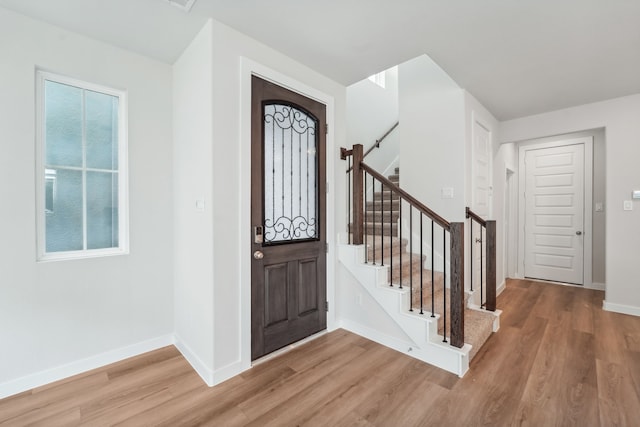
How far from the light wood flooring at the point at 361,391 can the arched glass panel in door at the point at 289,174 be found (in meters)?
1.09

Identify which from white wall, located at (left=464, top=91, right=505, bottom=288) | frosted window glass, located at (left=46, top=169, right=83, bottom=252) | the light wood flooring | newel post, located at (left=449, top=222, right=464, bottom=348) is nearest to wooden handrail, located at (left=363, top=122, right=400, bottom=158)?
white wall, located at (left=464, top=91, right=505, bottom=288)

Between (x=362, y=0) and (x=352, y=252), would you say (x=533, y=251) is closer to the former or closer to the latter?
(x=352, y=252)

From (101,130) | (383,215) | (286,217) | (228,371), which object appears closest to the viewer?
(228,371)

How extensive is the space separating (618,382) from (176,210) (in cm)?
375

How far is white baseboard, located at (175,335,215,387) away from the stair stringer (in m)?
1.47

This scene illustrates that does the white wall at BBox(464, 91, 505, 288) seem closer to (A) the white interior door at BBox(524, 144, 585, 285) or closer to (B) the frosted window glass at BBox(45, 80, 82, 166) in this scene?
(A) the white interior door at BBox(524, 144, 585, 285)

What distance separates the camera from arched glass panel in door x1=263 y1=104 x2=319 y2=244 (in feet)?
8.02

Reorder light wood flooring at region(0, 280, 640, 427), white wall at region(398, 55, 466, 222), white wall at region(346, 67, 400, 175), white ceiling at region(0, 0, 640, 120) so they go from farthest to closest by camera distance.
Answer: white wall at region(346, 67, 400, 175) → white wall at region(398, 55, 466, 222) → white ceiling at region(0, 0, 640, 120) → light wood flooring at region(0, 280, 640, 427)

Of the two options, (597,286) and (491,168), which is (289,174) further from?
(597,286)

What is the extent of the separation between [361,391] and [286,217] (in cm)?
146

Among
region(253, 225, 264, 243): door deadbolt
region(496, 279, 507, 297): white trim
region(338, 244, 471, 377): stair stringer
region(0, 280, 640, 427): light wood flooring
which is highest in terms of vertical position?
region(253, 225, 264, 243): door deadbolt

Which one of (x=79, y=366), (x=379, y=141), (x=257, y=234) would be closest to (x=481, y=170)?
(x=379, y=141)

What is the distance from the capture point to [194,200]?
2.26m

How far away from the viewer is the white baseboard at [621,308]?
3.43 m
